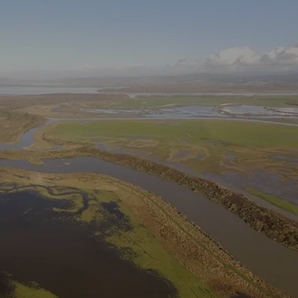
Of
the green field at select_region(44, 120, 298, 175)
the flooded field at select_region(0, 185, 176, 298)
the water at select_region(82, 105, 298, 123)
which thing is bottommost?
the flooded field at select_region(0, 185, 176, 298)

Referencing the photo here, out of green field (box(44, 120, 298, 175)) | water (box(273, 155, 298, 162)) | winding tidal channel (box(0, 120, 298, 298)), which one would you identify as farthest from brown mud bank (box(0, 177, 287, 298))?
water (box(273, 155, 298, 162))

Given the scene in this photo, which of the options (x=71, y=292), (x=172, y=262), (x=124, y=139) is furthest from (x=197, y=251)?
(x=124, y=139)

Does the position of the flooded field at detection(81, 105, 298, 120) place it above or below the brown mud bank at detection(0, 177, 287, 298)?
above

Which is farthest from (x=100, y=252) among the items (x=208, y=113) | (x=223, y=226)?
(x=208, y=113)

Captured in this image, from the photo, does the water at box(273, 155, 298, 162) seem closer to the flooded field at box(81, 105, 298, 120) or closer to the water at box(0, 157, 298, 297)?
the water at box(0, 157, 298, 297)

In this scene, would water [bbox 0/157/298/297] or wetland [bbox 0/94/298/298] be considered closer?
wetland [bbox 0/94/298/298]

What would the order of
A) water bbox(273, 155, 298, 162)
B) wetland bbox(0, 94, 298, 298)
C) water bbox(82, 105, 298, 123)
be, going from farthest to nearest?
1. water bbox(82, 105, 298, 123)
2. water bbox(273, 155, 298, 162)
3. wetland bbox(0, 94, 298, 298)

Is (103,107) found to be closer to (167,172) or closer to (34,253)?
(167,172)

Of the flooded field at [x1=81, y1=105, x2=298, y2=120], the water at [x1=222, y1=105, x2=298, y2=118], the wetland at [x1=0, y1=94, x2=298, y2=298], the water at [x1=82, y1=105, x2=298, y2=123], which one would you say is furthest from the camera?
the water at [x1=222, y1=105, x2=298, y2=118]

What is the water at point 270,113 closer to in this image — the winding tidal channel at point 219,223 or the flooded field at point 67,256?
the winding tidal channel at point 219,223

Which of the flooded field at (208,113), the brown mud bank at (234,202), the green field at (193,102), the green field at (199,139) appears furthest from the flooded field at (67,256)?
the green field at (193,102)
